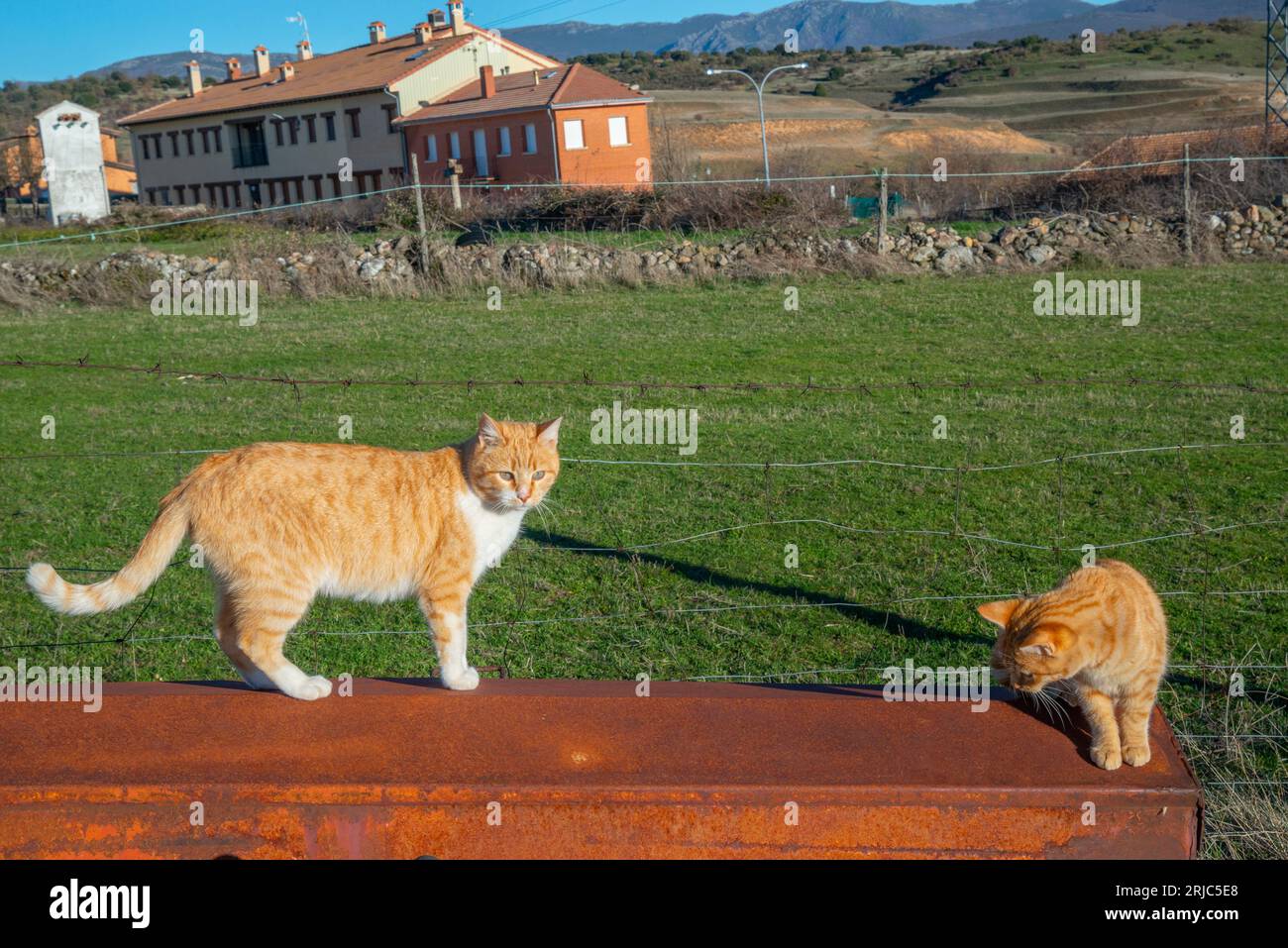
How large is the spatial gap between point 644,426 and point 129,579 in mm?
8402

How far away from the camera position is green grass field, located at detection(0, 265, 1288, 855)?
6.63 m

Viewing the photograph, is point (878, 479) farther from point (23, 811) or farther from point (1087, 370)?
point (23, 811)

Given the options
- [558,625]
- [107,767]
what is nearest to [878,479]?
[558,625]

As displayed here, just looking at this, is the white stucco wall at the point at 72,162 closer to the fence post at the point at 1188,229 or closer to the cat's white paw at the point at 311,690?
the fence post at the point at 1188,229

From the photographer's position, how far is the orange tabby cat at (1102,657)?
3.50 m

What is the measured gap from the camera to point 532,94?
49.4m

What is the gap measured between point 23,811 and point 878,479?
763cm

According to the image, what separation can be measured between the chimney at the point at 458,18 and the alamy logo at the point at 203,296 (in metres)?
38.2

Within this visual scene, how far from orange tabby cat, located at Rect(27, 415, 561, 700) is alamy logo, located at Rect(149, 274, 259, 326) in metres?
18.2

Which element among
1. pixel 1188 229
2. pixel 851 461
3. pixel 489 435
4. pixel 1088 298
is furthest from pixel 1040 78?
pixel 489 435

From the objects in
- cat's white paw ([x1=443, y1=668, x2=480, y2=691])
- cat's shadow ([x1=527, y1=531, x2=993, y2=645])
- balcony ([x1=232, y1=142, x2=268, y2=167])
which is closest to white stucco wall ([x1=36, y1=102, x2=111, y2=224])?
balcony ([x1=232, y1=142, x2=268, y2=167])

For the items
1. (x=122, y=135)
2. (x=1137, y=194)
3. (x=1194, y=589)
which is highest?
(x=122, y=135)

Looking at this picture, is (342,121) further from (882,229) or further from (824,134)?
(882,229)

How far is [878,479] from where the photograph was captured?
9859mm
